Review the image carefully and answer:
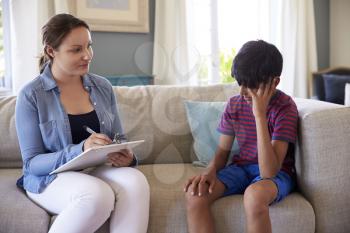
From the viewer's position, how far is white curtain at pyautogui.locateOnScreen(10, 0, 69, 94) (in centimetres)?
279

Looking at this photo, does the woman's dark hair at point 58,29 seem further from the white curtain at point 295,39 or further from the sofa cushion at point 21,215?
the white curtain at point 295,39

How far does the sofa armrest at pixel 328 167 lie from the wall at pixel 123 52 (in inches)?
86.9

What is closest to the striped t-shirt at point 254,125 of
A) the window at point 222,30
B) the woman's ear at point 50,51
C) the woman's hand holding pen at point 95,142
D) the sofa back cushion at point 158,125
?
the sofa back cushion at point 158,125

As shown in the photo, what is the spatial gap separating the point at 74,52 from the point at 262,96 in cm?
70

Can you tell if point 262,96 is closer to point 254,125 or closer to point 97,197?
point 254,125

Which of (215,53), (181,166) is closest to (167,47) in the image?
(215,53)

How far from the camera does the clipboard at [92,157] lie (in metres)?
1.21

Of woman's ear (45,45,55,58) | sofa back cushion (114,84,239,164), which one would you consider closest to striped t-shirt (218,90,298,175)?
sofa back cushion (114,84,239,164)

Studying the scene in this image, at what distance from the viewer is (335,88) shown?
307 cm

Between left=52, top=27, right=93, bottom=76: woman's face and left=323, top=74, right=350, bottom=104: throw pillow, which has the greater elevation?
left=52, top=27, right=93, bottom=76: woman's face

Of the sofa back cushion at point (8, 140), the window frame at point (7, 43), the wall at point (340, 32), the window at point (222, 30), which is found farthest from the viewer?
the wall at point (340, 32)

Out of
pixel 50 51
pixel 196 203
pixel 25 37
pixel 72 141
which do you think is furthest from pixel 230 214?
pixel 25 37

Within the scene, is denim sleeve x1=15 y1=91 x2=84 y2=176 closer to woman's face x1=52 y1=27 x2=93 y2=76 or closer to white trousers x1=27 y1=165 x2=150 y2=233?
white trousers x1=27 y1=165 x2=150 y2=233

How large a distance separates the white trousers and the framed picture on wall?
202 cm
